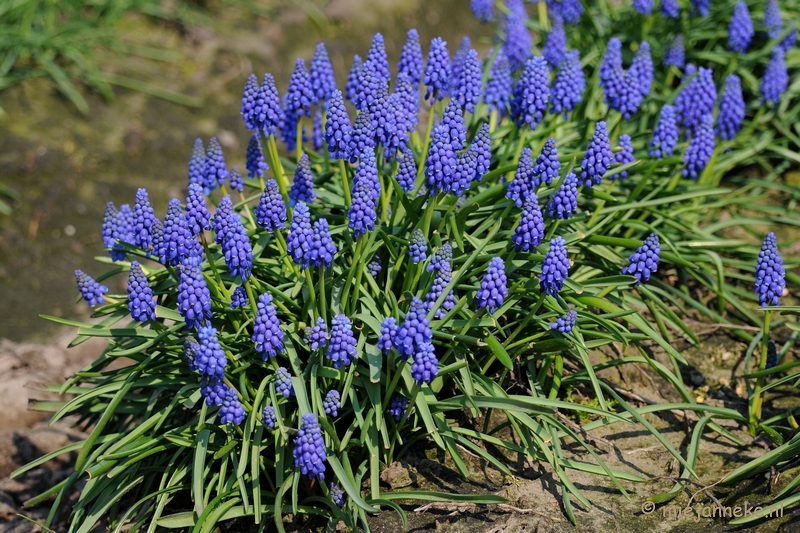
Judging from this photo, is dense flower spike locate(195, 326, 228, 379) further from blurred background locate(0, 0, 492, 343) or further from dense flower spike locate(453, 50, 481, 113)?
blurred background locate(0, 0, 492, 343)

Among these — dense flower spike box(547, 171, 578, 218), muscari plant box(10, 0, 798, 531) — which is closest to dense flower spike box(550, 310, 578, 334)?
muscari plant box(10, 0, 798, 531)

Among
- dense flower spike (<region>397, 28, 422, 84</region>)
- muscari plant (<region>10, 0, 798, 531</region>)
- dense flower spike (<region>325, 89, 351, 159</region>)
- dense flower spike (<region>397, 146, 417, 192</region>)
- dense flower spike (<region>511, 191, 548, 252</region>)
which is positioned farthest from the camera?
dense flower spike (<region>397, 28, 422, 84</region>)

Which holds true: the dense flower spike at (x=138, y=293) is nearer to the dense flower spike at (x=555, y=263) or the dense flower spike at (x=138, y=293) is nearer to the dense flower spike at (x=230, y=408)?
the dense flower spike at (x=230, y=408)

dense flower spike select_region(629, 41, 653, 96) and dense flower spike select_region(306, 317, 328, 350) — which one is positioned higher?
dense flower spike select_region(629, 41, 653, 96)

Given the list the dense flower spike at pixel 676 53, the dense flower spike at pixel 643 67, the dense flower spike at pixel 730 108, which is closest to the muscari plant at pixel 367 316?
the dense flower spike at pixel 643 67

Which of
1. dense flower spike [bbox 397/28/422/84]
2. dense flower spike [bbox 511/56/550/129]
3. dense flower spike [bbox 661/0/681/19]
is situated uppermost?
dense flower spike [bbox 661/0/681/19]

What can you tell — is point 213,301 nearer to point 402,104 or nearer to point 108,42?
point 402,104

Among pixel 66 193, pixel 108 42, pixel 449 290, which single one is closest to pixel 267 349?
pixel 449 290
